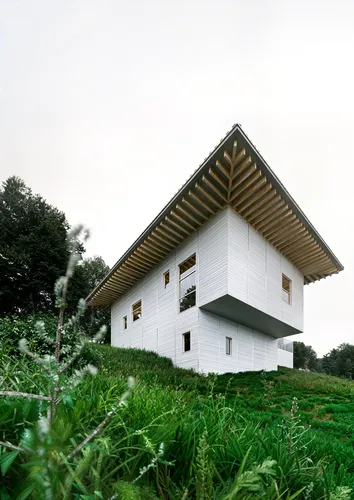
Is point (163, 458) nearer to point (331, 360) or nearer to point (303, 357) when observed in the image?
point (331, 360)

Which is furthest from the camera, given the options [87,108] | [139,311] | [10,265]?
[10,265]

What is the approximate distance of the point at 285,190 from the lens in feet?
43.4

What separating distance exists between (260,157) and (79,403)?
10.9 meters

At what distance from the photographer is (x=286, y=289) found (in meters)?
17.7

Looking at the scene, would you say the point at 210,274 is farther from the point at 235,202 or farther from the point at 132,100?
the point at 132,100

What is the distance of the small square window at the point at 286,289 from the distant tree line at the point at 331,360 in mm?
28662

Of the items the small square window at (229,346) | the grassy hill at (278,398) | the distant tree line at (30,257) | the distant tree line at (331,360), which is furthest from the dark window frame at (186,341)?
the distant tree line at (331,360)

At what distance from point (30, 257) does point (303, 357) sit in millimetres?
39094

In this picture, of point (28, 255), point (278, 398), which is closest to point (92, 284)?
point (28, 255)

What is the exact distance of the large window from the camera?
49.4ft

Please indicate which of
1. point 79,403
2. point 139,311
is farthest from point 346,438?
point 139,311

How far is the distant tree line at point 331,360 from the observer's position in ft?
142

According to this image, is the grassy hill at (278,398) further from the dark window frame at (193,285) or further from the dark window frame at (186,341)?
the dark window frame at (193,285)

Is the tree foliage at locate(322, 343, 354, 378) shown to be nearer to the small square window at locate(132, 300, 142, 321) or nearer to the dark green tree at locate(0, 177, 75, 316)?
the small square window at locate(132, 300, 142, 321)
